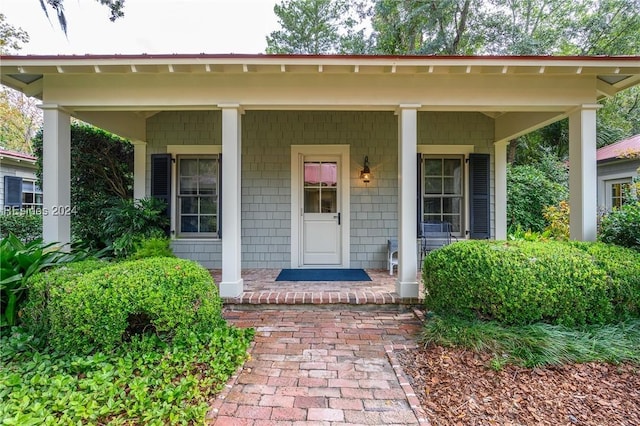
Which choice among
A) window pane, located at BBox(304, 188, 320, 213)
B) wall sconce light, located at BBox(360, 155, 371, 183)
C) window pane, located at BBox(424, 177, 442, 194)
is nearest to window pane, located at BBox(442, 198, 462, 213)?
window pane, located at BBox(424, 177, 442, 194)

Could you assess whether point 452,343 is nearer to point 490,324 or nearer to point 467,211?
point 490,324

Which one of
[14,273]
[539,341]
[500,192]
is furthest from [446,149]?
[14,273]

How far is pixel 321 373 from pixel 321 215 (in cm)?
333

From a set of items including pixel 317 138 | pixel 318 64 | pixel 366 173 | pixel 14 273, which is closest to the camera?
pixel 14 273

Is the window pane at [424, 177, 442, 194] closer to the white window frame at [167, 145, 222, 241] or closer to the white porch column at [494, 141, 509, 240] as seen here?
the white porch column at [494, 141, 509, 240]

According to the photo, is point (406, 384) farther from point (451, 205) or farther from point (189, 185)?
point (189, 185)

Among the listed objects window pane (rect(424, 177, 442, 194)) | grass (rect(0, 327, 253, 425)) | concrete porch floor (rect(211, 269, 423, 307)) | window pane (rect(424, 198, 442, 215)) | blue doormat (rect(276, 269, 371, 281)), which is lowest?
grass (rect(0, 327, 253, 425))

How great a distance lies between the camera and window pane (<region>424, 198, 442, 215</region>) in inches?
219

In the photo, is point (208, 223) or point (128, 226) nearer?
point (128, 226)

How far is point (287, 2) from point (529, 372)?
45.3ft

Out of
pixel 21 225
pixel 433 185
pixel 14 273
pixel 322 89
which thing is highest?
pixel 322 89

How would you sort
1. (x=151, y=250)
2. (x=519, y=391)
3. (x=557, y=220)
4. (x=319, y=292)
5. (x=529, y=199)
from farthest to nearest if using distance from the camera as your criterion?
(x=529, y=199) < (x=557, y=220) < (x=151, y=250) < (x=319, y=292) < (x=519, y=391)

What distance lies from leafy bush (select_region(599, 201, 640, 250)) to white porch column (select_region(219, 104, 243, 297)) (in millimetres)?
4397

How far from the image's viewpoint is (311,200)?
550 centimetres
